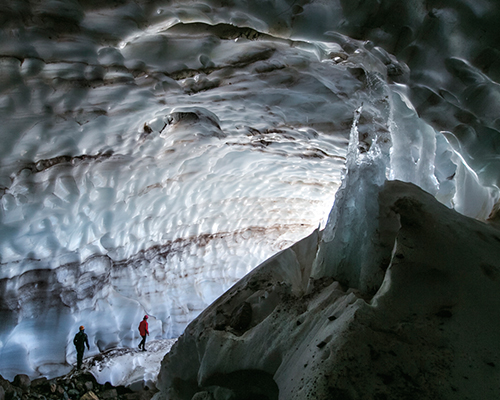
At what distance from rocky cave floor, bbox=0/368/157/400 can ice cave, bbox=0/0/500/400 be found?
129 mm

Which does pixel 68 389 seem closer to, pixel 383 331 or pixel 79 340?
pixel 79 340

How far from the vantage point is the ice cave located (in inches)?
78.5

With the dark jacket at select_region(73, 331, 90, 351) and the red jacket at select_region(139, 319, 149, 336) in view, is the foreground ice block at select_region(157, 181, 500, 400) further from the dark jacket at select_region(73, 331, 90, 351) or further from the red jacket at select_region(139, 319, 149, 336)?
the red jacket at select_region(139, 319, 149, 336)

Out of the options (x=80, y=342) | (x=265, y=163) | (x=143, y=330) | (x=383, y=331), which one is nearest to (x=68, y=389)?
(x=80, y=342)

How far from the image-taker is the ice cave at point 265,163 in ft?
6.54

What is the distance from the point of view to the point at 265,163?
569cm

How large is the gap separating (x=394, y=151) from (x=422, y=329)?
244 cm

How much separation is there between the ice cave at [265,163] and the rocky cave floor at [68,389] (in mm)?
129

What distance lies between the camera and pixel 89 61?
2797 mm

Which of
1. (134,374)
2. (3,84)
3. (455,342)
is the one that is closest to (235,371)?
(455,342)

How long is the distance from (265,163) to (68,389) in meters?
3.78

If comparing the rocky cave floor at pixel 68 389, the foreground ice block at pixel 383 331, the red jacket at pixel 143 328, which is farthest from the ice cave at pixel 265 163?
the red jacket at pixel 143 328

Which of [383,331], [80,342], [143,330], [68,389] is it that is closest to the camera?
[383,331]

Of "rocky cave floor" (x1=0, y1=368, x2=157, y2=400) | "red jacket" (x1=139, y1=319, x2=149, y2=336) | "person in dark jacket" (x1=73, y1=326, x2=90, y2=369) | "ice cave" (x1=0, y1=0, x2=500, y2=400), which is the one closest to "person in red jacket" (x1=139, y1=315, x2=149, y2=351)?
"red jacket" (x1=139, y1=319, x2=149, y2=336)
